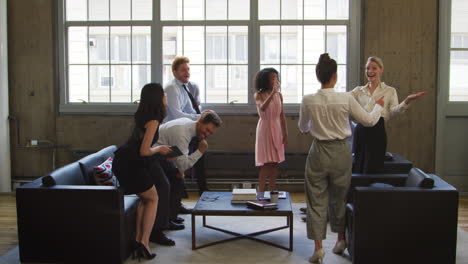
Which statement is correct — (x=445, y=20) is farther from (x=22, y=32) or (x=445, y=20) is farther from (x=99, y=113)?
(x=22, y=32)

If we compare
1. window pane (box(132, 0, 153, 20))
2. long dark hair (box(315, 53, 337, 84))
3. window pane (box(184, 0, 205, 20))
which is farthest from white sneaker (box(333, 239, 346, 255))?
window pane (box(132, 0, 153, 20))

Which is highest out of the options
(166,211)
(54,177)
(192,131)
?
(192,131)

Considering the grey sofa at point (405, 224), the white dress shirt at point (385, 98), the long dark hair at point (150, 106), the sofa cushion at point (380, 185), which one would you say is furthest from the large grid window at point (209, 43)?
the grey sofa at point (405, 224)

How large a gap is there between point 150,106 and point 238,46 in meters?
2.98

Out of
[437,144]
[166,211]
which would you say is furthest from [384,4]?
[166,211]

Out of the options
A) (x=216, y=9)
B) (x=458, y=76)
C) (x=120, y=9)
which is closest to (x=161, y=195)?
(x=216, y=9)

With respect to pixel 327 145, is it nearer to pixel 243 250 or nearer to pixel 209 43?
pixel 243 250

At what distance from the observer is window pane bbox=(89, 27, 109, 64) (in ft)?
23.2

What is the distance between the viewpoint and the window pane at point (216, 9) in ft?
22.9

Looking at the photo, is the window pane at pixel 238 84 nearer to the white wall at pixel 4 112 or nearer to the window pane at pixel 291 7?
the window pane at pixel 291 7

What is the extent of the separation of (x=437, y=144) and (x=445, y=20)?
152 centimetres

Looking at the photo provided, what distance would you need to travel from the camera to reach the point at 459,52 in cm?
691

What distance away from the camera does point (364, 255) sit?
4.12 m

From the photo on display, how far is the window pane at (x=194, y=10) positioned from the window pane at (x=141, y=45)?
21.8 inches
